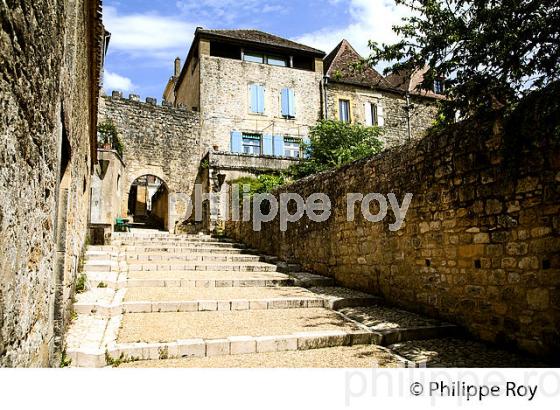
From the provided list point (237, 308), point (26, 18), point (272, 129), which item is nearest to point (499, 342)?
point (237, 308)

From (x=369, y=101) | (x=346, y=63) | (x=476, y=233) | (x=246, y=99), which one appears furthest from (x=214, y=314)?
(x=346, y=63)

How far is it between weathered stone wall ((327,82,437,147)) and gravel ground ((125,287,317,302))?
53.8 ft

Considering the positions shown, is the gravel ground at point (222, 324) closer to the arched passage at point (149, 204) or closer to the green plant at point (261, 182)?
the green plant at point (261, 182)

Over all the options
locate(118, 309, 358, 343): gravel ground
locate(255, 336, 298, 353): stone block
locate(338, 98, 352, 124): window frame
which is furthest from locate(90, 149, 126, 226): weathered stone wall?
locate(338, 98, 352, 124): window frame

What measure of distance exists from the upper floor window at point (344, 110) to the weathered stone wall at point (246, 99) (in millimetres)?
1216

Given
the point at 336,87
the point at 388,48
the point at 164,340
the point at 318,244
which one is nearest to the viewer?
the point at 164,340

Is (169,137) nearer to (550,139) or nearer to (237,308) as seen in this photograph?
(237,308)

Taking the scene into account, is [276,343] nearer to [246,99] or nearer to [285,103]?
[246,99]

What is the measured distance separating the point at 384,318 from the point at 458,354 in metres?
1.33

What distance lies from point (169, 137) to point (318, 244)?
544 inches

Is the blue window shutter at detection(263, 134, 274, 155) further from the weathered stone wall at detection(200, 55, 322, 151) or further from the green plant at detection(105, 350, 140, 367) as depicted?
the green plant at detection(105, 350, 140, 367)

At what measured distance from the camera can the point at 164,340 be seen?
414cm

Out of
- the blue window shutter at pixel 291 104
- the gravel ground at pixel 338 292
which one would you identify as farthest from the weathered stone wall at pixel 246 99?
the gravel ground at pixel 338 292

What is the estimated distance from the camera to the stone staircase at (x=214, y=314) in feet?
13.3
